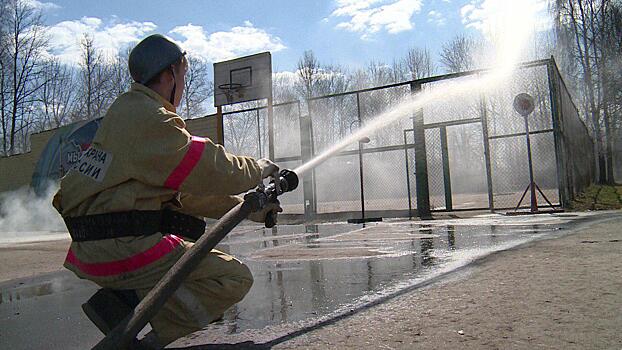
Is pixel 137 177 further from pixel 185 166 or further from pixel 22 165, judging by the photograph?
pixel 22 165

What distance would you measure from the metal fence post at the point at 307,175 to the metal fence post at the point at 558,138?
6.24 meters

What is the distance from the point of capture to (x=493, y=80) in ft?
44.3

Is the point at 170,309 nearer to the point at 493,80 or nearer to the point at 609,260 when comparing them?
the point at 609,260

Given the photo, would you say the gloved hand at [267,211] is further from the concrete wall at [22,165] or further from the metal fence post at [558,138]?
the concrete wall at [22,165]

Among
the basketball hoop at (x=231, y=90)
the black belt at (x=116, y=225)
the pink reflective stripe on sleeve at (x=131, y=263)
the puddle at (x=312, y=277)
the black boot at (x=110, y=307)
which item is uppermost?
the basketball hoop at (x=231, y=90)

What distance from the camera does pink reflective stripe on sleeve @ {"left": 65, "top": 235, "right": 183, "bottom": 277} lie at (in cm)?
210

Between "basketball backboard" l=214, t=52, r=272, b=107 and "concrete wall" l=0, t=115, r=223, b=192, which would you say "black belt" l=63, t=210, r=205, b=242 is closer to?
"basketball backboard" l=214, t=52, r=272, b=107

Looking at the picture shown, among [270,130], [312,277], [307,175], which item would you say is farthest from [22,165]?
[312,277]

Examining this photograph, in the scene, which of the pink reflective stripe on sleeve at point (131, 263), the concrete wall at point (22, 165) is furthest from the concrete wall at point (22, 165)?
the pink reflective stripe on sleeve at point (131, 263)

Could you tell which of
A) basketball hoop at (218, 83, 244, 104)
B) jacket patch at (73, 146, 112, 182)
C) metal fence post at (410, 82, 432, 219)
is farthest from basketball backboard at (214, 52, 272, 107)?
jacket patch at (73, 146, 112, 182)

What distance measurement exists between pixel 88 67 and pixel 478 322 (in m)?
41.9

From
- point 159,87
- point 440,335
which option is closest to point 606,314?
point 440,335

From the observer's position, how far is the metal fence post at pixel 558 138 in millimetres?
11750

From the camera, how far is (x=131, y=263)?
210 cm
